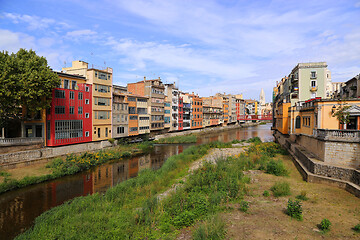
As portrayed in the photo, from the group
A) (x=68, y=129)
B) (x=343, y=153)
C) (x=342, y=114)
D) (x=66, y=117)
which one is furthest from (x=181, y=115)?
(x=343, y=153)

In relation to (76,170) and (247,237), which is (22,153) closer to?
(76,170)

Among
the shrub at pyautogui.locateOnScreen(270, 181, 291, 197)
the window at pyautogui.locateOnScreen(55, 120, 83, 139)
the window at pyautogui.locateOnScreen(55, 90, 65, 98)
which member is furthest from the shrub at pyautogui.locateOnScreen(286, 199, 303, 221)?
the window at pyautogui.locateOnScreen(55, 90, 65, 98)

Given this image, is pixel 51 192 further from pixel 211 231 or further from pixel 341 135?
pixel 341 135

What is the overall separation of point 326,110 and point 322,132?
429 cm

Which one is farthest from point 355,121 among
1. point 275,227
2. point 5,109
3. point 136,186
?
point 5,109

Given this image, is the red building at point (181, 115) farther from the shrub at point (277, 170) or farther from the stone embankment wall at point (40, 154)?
the shrub at point (277, 170)

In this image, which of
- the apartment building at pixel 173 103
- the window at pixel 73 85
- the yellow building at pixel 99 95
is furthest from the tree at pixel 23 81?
the apartment building at pixel 173 103

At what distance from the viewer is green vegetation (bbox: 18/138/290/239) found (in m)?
11.6

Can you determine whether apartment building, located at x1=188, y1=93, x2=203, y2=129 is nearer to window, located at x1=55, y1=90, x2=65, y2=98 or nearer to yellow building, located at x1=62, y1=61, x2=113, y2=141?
yellow building, located at x1=62, y1=61, x2=113, y2=141

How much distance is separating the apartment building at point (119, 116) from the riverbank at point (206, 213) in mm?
Result: 22859

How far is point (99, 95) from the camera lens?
125 ft

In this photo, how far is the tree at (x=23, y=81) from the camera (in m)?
24.3

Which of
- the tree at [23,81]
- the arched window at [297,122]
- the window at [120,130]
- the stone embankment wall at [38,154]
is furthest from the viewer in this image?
the window at [120,130]

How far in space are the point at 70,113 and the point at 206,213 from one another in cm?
2766
